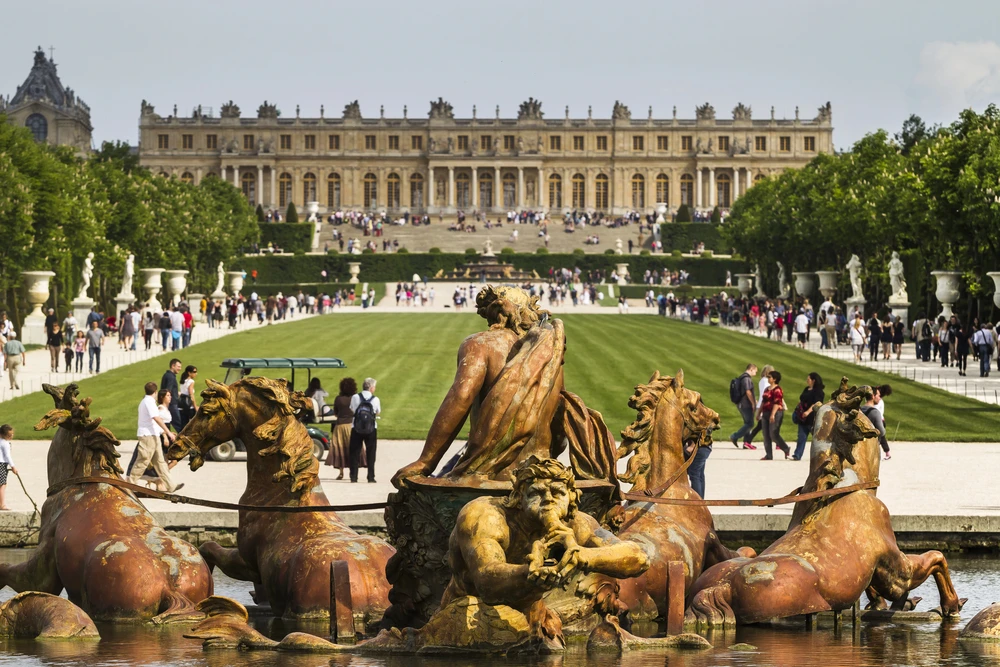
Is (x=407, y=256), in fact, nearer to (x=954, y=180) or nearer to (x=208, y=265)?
(x=208, y=265)

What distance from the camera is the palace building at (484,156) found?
447ft

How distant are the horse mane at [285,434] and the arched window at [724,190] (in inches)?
5102

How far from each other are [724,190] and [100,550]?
131m

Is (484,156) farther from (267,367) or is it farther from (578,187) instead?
(267,367)

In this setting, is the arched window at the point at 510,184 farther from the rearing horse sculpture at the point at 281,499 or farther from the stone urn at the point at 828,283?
the rearing horse sculpture at the point at 281,499

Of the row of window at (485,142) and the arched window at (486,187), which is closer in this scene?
the row of window at (485,142)

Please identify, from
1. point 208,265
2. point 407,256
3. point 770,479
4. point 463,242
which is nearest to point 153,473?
point 770,479

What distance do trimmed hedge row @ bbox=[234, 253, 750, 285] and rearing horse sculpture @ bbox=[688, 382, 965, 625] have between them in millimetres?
77047

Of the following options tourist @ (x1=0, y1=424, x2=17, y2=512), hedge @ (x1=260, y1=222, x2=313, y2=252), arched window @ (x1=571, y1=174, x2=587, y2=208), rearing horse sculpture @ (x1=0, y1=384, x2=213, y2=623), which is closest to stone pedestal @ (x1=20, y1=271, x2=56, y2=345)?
tourist @ (x1=0, y1=424, x2=17, y2=512)

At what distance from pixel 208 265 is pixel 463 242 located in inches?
1530

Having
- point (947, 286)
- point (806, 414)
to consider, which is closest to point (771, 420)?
point (806, 414)

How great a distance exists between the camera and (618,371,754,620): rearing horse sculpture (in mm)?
8411

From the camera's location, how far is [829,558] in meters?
8.27

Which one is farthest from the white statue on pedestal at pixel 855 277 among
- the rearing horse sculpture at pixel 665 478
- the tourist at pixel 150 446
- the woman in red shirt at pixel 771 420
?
the rearing horse sculpture at pixel 665 478
